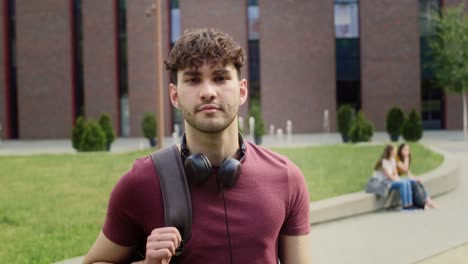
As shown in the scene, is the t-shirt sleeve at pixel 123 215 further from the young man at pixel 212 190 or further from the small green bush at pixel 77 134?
the small green bush at pixel 77 134

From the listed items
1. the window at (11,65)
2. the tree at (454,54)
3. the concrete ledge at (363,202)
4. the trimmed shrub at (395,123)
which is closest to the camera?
the concrete ledge at (363,202)

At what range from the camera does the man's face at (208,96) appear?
2107 mm

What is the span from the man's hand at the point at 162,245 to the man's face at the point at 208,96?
40 centimetres

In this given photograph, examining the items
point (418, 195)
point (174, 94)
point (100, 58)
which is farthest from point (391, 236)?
point (100, 58)

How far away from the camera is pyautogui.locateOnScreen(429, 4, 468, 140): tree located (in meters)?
30.3

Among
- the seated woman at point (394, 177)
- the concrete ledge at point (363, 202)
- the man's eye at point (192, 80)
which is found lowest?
the concrete ledge at point (363, 202)

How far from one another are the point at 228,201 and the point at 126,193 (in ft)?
1.18

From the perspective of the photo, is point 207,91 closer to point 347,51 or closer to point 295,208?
point 295,208

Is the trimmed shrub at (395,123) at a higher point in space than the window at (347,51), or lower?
lower

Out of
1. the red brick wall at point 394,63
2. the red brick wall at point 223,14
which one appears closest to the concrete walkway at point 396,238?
the red brick wall at point 394,63

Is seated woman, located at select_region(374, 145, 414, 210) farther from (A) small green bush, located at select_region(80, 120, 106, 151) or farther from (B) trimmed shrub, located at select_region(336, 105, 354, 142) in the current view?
(B) trimmed shrub, located at select_region(336, 105, 354, 142)

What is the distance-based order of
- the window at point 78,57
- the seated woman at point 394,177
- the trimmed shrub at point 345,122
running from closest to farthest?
the seated woman at point 394,177, the trimmed shrub at point 345,122, the window at point 78,57

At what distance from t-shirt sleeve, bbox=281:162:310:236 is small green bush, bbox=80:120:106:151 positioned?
21.9m

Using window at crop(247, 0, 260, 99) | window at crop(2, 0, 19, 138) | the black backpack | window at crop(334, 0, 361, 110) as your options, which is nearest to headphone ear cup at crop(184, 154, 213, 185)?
A: the black backpack
